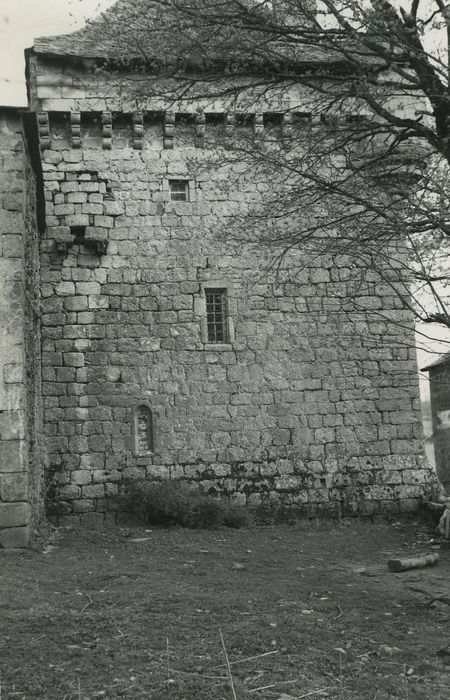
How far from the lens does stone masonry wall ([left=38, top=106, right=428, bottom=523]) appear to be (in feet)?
34.4

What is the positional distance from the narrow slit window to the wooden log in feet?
13.7

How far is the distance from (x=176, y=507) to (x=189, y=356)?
2339 millimetres

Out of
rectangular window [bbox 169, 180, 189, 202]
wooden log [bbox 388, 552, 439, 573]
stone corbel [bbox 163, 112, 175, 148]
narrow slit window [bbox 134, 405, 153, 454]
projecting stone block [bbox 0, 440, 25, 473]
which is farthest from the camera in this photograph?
rectangular window [bbox 169, 180, 189, 202]

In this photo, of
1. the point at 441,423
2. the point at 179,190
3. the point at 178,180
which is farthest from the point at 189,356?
the point at 441,423

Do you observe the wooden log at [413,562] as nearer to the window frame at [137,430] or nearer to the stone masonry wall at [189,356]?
the stone masonry wall at [189,356]

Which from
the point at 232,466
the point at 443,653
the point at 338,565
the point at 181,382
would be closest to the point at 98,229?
the point at 181,382

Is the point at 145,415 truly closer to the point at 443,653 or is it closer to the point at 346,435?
the point at 346,435

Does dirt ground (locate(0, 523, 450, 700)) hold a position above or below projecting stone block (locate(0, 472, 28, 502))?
below

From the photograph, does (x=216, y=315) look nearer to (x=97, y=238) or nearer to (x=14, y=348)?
(x=97, y=238)

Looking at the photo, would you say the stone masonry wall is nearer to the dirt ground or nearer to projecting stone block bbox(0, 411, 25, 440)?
the dirt ground

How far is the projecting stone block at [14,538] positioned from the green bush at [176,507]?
8.60 ft

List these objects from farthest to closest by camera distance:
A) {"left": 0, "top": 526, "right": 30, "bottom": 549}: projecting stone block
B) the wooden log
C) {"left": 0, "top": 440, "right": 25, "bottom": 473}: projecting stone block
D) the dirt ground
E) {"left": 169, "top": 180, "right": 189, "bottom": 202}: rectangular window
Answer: {"left": 169, "top": 180, "right": 189, "bottom": 202}: rectangular window, the wooden log, {"left": 0, "top": 440, "right": 25, "bottom": 473}: projecting stone block, {"left": 0, "top": 526, "right": 30, "bottom": 549}: projecting stone block, the dirt ground

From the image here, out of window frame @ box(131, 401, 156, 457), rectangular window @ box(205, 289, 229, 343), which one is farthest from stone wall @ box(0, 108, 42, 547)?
rectangular window @ box(205, 289, 229, 343)

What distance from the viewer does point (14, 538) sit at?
7.48 m
